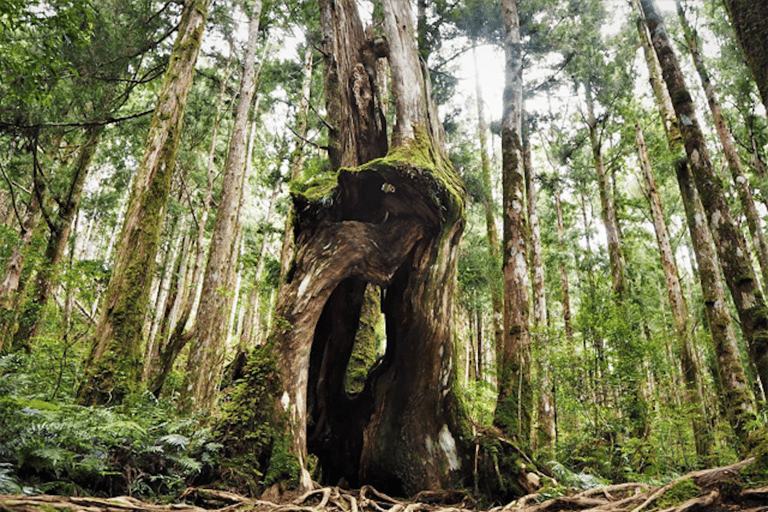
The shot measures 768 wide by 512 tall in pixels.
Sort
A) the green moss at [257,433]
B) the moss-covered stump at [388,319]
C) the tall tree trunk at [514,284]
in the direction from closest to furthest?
1. the green moss at [257,433]
2. the moss-covered stump at [388,319]
3. the tall tree trunk at [514,284]

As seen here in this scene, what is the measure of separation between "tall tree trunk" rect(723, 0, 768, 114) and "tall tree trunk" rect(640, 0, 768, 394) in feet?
10.1

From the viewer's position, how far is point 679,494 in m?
2.21

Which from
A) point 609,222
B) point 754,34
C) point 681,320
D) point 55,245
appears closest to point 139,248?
point 55,245

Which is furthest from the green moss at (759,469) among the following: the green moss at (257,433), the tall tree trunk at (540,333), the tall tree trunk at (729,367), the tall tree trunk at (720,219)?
the tall tree trunk at (540,333)

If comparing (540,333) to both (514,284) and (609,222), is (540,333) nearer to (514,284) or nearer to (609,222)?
(514,284)

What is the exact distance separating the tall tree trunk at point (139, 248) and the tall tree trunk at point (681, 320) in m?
8.73

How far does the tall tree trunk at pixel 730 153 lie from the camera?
9.95 meters

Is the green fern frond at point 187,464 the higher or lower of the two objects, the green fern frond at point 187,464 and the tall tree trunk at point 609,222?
the lower

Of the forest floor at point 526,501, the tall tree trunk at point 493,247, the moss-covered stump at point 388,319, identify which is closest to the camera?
the forest floor at point 526,501

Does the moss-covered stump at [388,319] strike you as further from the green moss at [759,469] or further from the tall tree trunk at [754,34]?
the green moss at [759,469]

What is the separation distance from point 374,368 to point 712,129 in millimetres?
18838

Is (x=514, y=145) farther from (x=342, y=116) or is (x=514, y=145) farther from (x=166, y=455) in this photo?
(x=166, y=455)

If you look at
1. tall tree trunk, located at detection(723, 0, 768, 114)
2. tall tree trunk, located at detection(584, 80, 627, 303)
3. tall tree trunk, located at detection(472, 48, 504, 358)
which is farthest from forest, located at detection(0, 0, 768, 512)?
tall tree trunk, located at detection(472, 48, 504, 358)

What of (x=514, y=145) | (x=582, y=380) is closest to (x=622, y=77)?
(x=514, y=145)
